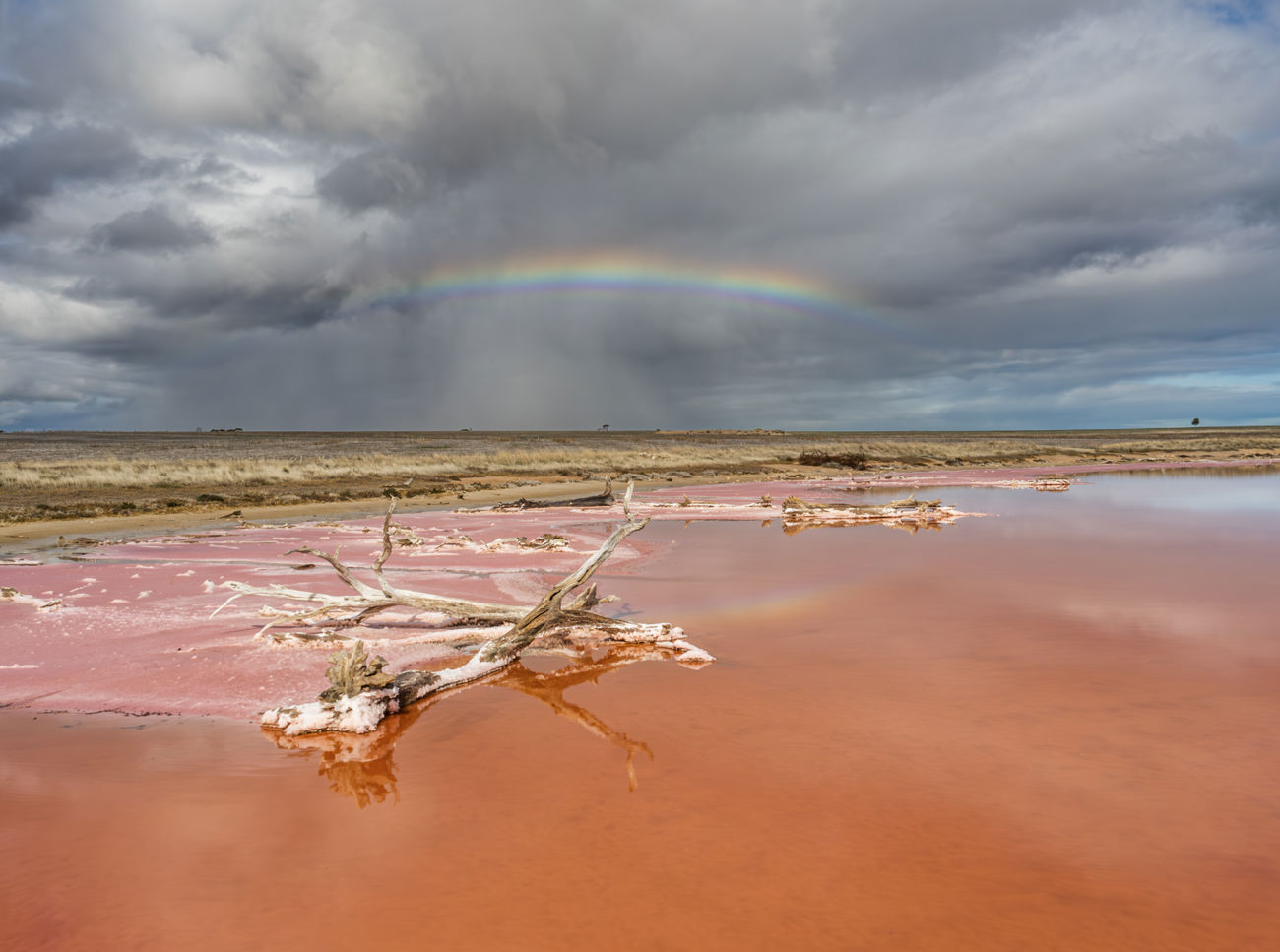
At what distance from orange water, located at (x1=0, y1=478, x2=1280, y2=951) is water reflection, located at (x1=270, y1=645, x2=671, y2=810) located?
36mm

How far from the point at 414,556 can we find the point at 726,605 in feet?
26.0

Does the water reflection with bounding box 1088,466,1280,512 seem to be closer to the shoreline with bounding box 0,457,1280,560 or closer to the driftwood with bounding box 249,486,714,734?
the shoreline with bounding box 0,457,1280,560

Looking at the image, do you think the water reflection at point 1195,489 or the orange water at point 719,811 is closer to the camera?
the orange water at point 719,811

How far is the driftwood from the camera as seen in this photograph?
6.55 meters

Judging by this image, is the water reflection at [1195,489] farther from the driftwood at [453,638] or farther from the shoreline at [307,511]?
the driftwood at [453,638]

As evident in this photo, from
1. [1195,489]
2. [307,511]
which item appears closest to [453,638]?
[307,511]

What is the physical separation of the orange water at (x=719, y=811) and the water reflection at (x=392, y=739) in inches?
1.4

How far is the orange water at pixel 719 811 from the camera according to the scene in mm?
3963

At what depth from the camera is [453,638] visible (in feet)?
30.5

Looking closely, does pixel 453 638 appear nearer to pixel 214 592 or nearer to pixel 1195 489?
pixel 214 592

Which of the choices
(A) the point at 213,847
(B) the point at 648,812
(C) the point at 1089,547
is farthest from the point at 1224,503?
(A) the point at 213,847

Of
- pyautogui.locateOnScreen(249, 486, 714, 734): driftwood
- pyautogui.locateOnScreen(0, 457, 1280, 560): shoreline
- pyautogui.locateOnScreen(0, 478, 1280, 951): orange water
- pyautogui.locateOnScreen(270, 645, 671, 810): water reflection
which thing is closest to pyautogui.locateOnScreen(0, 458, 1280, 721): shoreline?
pyautogui.locateOnScreen(0, 457, 1280, 560): shoreline

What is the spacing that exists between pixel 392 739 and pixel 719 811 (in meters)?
2.88

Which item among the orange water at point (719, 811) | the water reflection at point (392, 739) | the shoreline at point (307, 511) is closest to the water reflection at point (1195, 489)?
the shoreline at point (307, 511)
